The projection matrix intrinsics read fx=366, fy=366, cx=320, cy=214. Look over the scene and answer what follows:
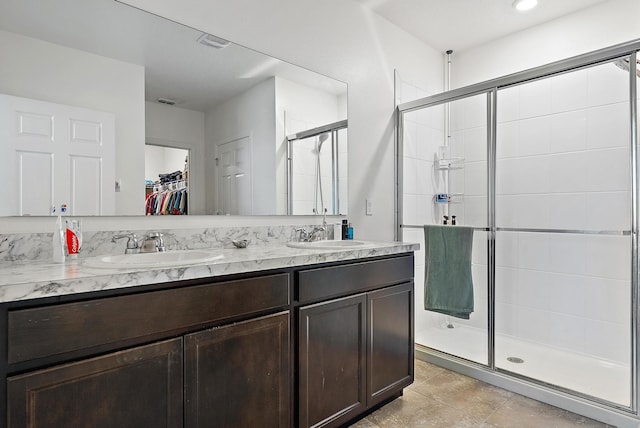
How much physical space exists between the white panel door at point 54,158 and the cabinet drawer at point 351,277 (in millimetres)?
883

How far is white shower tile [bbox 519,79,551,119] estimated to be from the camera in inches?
110

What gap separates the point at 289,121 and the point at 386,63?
1109 mm

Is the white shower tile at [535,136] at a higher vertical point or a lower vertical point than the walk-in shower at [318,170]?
higher

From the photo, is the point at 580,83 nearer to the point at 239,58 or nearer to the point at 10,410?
the point at 239,58

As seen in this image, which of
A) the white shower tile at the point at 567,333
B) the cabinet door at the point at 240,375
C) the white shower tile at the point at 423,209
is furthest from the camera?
the white shower tile at the point at 423,209

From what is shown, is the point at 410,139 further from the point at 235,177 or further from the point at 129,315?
the point at 129,315

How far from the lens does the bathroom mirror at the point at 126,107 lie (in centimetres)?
136

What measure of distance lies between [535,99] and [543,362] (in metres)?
1.94

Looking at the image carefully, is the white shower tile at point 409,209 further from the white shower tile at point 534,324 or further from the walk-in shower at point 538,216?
the white shower tile at point 534,324

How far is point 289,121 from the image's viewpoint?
2.21 m

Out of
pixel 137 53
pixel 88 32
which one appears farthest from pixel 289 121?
pixel 88 32

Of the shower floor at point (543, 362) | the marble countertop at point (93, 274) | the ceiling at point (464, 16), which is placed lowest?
the shower floor at point (543, 362)

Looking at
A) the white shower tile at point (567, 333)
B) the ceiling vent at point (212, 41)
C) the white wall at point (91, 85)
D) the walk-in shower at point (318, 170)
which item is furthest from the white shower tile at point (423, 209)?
the white wall at point (91, 85)

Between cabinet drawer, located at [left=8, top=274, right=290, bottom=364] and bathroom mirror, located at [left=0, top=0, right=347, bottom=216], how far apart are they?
640mm
